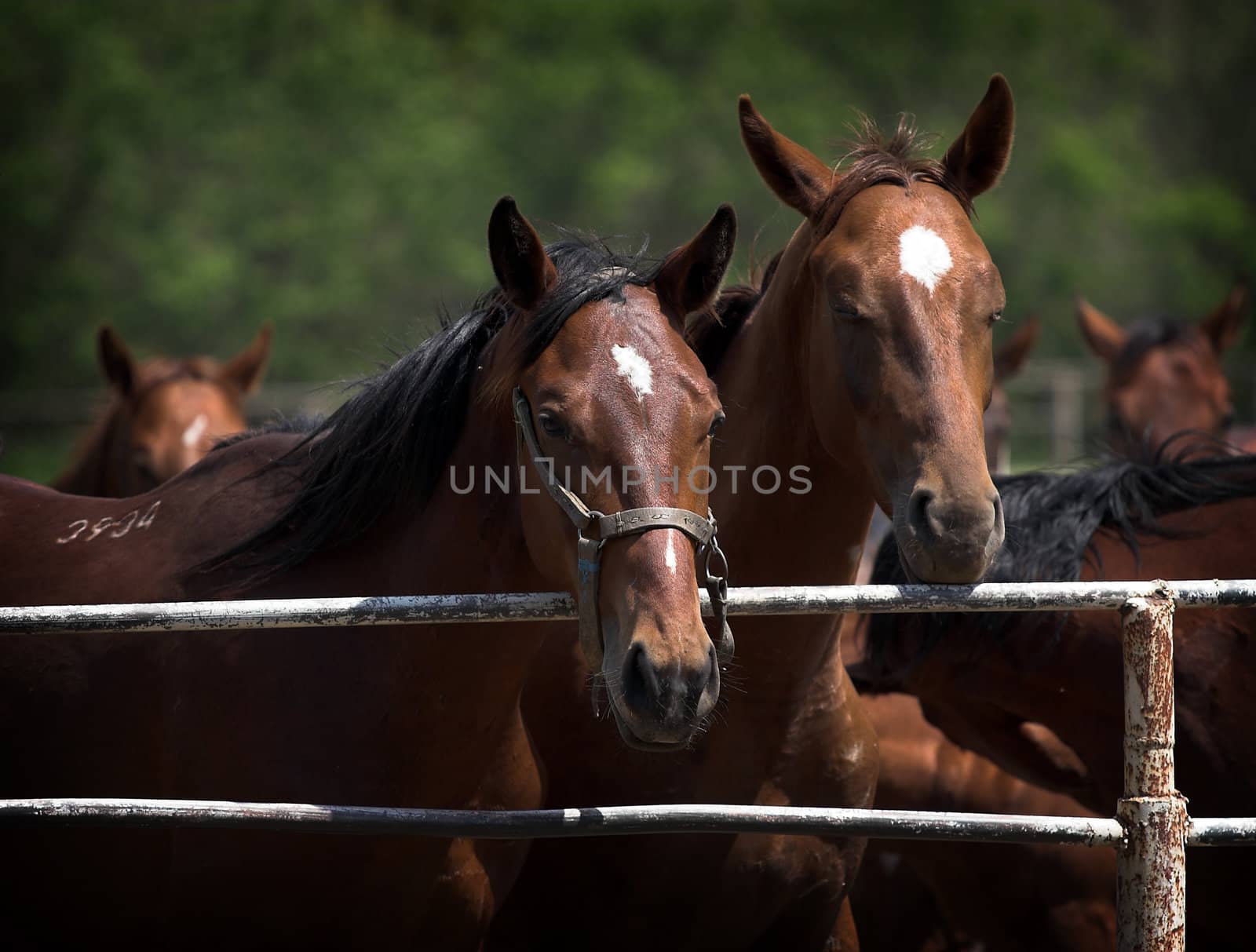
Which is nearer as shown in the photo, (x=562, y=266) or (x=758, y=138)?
(x=562, y=266)

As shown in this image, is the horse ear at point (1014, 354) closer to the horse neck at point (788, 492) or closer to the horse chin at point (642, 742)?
the horse neck at point (788, 492)

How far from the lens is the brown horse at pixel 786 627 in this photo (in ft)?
9.07

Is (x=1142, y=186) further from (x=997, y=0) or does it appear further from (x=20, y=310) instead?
(x=20, y=310)

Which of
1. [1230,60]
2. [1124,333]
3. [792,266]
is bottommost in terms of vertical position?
[792,266]

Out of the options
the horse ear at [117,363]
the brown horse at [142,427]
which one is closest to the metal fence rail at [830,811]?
the brown horse at [142,427]

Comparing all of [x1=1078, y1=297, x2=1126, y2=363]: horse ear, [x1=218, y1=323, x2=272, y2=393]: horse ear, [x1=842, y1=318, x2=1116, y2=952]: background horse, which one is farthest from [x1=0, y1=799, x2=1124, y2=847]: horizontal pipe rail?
[x1=1078, y1=297, x2=1126, y2=363]: horse ear

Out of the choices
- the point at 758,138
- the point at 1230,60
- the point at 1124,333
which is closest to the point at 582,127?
the point at 1230,60

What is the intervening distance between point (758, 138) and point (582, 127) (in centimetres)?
2551

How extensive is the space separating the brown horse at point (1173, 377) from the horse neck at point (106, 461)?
5300mm

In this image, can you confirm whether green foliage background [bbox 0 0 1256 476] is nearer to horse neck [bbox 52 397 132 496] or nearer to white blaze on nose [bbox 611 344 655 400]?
horse neck [bbox 52 397 132 496]

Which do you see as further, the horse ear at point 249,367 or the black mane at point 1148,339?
the black mane at point 1148,339

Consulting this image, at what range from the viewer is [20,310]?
75.7 feet

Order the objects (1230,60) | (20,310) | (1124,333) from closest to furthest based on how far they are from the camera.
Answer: (1124,333) < (20,310) < (1230,60)

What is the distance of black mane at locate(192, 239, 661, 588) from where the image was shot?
266cm
